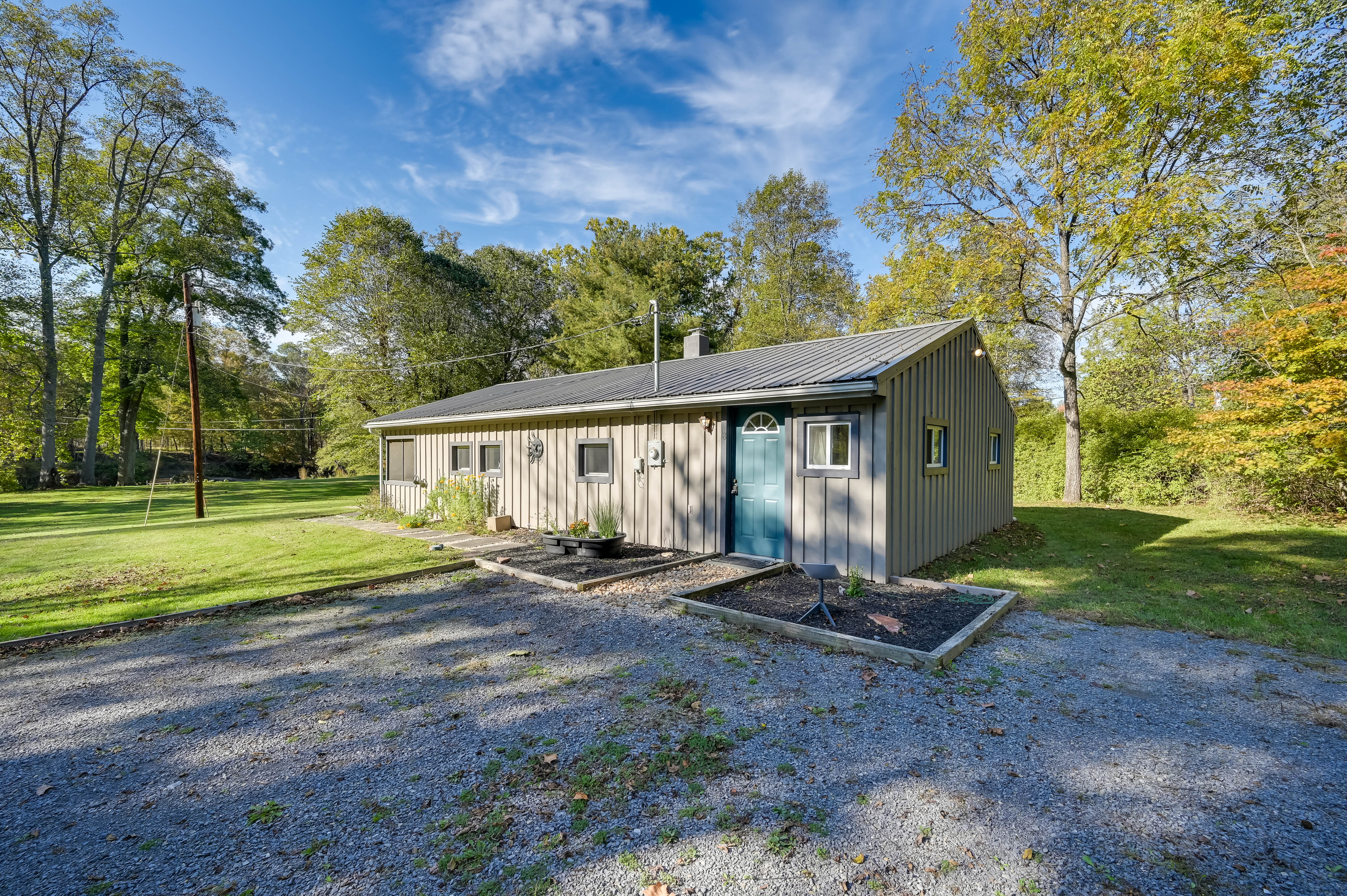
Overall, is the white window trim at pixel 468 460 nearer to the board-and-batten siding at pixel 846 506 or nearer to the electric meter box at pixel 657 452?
the electric meter box at pixel 657 452

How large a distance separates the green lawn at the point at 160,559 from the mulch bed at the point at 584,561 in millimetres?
1162

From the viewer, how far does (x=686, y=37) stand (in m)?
10.4

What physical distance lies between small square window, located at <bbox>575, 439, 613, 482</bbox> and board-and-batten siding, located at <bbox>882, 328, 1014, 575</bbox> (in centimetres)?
457

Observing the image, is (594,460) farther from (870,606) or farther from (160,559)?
(160,559)

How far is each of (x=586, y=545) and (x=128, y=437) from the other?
25.8m

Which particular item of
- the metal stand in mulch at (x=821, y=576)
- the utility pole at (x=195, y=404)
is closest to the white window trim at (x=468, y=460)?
the utility pole at (x=195, y=404)

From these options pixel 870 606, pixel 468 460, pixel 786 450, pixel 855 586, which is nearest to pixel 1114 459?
pixel 786 450

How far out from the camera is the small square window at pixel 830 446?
6.34 metres

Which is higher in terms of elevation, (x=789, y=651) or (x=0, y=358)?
(x=0, y=358)

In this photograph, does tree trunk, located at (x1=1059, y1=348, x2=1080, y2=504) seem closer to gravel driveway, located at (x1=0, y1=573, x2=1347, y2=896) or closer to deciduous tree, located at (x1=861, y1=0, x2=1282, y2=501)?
deciduous tree, located at (x1=861, y1=0, x2=1282, y2=501)

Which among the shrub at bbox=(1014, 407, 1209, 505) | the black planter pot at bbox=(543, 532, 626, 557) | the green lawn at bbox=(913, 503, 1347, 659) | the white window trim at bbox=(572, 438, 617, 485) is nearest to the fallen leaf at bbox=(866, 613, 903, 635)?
the green lawn at bbox=(913, 503, 1347, 659)

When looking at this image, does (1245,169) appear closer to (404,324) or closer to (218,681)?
(218,681)

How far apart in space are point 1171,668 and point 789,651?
2850 mm

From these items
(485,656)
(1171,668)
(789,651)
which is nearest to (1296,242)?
(1171,668)
